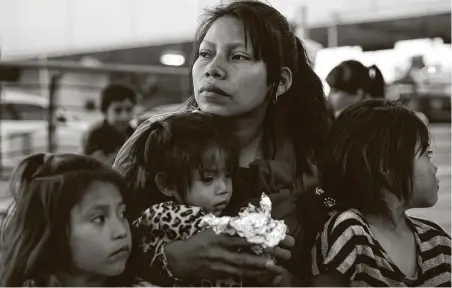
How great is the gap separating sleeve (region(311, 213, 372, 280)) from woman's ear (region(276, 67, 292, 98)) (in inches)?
9.8

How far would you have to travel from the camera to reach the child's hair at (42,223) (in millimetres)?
925

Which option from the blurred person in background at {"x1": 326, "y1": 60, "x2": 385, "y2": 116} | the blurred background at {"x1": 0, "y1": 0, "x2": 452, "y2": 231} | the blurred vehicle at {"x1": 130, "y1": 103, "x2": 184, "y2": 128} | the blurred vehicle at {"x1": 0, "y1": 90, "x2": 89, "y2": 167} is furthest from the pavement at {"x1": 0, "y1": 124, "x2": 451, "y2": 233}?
the blurred person in background at {"x1": 326, "y1": 60, "x2": 385, "y2": 116}

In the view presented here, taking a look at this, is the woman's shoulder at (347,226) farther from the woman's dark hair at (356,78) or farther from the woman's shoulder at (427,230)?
the woman's dark hair at (356,78)

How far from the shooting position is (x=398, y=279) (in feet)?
3.56

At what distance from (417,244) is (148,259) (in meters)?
0.48

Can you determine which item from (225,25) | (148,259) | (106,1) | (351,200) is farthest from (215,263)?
(106,1)

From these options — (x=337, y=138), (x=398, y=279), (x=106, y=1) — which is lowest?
(x=398, y=279)

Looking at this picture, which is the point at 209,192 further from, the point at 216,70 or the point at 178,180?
the point at 216,70

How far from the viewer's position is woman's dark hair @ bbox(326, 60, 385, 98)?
1.91 meters

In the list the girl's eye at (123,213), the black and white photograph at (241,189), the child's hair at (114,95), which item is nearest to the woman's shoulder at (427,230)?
the black and white photograph at (241,189)

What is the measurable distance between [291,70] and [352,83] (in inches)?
37.1

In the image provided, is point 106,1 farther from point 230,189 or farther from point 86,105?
point 86,105

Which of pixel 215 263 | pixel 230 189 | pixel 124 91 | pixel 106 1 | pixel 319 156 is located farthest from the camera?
pixel 124 91

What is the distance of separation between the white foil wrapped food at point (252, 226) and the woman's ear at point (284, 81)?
11.6 inches
